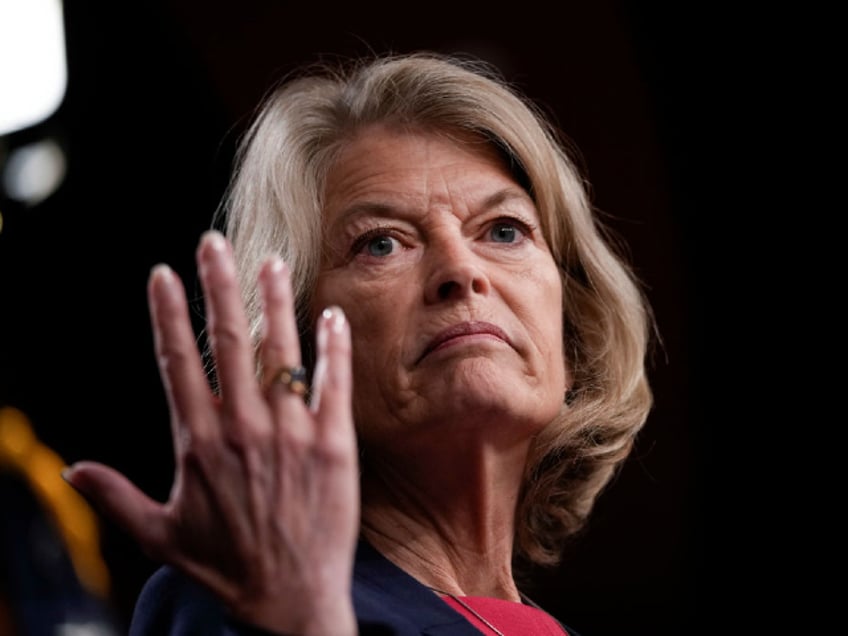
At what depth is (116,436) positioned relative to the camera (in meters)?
3.50

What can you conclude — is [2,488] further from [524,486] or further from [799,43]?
[799,43]

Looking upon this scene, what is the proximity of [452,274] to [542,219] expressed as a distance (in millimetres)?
310

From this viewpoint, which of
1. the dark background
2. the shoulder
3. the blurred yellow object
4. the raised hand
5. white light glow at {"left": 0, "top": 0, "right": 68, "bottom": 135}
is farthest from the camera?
the dark background

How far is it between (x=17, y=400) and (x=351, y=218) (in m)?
1.86

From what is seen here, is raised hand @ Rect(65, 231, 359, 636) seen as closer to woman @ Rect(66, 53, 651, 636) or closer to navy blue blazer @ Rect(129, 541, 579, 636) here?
woman @ Rect(66, 53, 651, 636)

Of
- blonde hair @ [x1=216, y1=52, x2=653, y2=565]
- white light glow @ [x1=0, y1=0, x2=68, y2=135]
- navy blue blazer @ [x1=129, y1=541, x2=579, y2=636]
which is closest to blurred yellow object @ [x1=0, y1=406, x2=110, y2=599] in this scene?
white light glow @ [x1=0, y1=0, x2=68, y2=135]

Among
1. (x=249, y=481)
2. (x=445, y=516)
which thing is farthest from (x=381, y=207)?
(x=249, y=481)

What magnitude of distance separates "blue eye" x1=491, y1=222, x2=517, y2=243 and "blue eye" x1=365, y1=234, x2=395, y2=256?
0.52 feet

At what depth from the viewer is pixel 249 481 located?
3.68 feet

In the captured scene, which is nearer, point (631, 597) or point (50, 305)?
point (50, 305)

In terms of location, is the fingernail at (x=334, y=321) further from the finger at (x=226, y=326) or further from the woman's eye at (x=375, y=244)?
the woman's eye at (x=375, y=244)

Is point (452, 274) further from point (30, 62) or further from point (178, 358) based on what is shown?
point (30, 62)

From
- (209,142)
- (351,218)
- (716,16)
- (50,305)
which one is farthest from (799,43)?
(50,305)

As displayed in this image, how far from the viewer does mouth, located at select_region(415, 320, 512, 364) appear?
5.29 feet
